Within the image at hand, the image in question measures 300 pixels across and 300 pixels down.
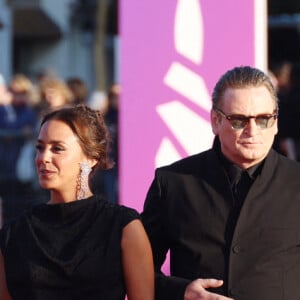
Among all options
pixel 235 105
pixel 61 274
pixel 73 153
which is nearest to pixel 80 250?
pixel 61 274

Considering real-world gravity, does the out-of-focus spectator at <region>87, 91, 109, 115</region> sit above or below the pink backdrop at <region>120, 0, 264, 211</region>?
above

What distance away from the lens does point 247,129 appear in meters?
3.92

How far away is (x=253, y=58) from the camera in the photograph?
204 inches

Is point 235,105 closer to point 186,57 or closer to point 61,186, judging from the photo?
point 61,186

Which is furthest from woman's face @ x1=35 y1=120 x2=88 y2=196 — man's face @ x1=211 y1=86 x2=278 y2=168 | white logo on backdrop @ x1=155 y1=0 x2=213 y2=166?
white logo on backdrop @ x1=155 y1=0 x2=213 y2=166

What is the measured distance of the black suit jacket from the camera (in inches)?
152

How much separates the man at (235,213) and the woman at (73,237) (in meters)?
0.17

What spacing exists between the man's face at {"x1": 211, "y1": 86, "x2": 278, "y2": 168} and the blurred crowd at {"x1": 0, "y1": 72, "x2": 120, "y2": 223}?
18.1ft

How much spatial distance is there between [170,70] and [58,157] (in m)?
1.49

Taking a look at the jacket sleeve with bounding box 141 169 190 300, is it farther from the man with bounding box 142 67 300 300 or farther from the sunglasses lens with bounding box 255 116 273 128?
the sunglasses lens with bounding box 255 116 273 128

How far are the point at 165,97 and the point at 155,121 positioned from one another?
133 mm

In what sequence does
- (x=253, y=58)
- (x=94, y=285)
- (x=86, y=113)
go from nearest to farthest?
1. (x=94, y=285)
2. (x=86, y=113)
3. (x=253, y=58)

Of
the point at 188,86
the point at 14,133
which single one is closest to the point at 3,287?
the point at 188,86

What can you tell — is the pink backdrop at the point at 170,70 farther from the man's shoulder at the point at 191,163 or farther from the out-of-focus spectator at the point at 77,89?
the out-of-focus spectator at the point at 77,89
